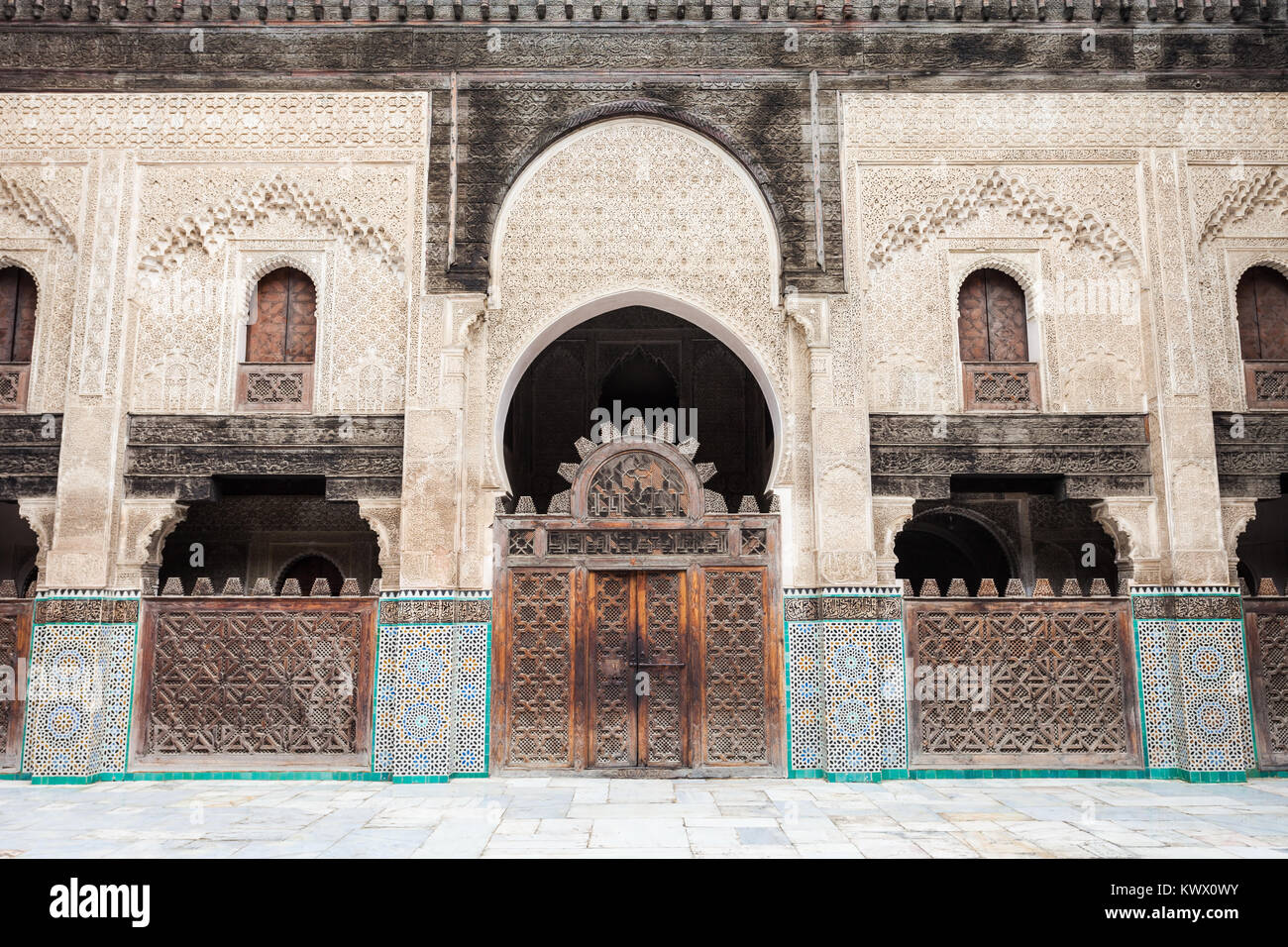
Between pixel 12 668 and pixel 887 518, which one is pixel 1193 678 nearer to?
pixel 887 518

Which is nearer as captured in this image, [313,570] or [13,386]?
[13,386]

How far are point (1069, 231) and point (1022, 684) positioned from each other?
334 centimetres

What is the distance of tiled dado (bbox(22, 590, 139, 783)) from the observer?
629 cm

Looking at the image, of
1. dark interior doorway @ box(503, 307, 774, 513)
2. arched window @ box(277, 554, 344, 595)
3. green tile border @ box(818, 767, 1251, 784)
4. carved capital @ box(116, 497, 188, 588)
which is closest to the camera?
green tile border @ box(818, 767, 1251, 784)

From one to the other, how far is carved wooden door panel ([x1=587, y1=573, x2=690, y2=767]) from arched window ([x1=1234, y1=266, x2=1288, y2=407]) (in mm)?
4431

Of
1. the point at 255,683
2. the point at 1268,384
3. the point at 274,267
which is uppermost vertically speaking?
the point at 274,267

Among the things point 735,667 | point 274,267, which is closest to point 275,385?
point 274,267

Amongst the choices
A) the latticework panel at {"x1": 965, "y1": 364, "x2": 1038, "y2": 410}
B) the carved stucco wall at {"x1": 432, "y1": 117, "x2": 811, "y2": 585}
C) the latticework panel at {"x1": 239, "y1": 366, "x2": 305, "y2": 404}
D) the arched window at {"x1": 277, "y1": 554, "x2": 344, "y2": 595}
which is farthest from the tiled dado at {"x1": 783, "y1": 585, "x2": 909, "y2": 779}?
the arched window at {"x1": 277, "y1": 554, "x2": 344, "y2": 595}

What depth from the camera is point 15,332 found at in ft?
23.2

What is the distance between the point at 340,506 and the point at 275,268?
2911 millimetres

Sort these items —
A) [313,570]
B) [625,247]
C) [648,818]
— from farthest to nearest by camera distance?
[313,570] → [625,247] → [648,818]

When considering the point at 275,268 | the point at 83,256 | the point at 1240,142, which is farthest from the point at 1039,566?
the point at 83,256

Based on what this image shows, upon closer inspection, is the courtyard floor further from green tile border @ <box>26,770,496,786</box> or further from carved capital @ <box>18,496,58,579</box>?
carved capital @ <box>18,496,58,579</box>

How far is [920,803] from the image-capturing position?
540 cm
